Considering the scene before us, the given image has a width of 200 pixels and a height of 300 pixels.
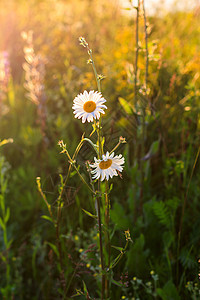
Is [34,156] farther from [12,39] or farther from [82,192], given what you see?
[12,39]

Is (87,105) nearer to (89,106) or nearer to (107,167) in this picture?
(89,106)

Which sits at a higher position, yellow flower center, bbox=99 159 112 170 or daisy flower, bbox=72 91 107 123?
daisy flower, bbox=72 91 107 123

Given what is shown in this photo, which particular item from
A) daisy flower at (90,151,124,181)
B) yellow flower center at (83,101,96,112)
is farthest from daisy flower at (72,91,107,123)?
daisy flower at (90,151,124,181)

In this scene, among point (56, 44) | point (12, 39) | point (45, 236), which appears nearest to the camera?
point (45, 236)

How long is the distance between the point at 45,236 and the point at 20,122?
1228 millimetres

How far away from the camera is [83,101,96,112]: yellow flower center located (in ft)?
2.56

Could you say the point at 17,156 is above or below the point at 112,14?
below

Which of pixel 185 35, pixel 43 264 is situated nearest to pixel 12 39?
pixel 185 35

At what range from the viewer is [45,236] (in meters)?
1.66

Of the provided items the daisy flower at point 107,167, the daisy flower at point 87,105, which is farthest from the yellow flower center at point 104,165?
the daisy flower at point 87,105

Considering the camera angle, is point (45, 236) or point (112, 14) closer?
point (45, 236)

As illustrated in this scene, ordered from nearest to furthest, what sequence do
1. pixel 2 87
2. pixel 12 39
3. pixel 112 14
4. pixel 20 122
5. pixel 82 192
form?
pixel 82 192
pixel 2 87
pixel 20 122
pixel 12 39
pixel 112 14

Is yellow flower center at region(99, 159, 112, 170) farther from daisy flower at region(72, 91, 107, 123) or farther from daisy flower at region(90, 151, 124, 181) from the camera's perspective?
daisy flower at region(72, 91, 107, 123)

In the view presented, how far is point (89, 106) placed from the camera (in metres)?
0.79
